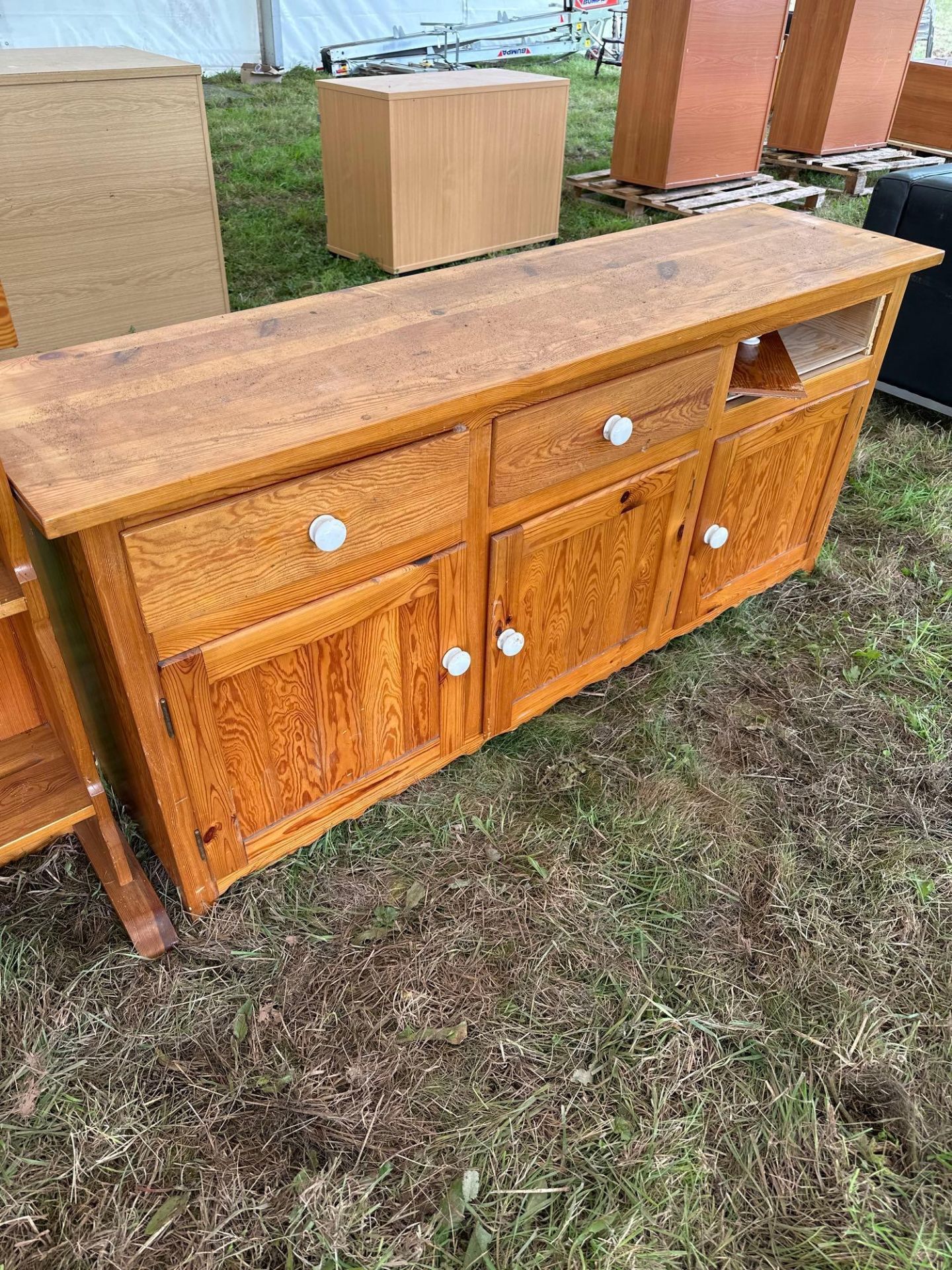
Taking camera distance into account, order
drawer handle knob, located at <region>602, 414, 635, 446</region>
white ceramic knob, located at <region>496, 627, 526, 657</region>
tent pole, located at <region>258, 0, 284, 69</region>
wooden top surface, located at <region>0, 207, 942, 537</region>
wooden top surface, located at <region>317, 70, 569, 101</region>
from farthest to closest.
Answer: tent pole, located at <region>258, 0, 284, 69</region>, wooden top surface, located at <region>317, 70, 569, 101</region>, white ceramic knob, located at <region>496, 627, 526, 657</region>, drawer handle knob, located at <region>602, 414, 635, 446</region>, wooden top surface, located at <region>0, 207, 942, 537</region>

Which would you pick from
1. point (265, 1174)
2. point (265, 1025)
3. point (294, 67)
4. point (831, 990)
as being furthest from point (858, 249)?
point (294, 67)

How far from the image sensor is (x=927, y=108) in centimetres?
661

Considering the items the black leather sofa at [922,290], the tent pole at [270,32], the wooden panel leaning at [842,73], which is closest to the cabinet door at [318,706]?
the black leather sofa at [922,290]

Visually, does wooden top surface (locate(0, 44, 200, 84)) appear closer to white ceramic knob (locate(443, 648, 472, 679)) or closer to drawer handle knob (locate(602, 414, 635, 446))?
drawer handle knob (locate(602, 414, 635, 446))

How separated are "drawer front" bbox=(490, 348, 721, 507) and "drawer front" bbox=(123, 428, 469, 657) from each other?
106 millimetres

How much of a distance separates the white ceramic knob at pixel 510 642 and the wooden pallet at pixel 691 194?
13.9 ft

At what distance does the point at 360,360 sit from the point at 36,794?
0.96 metres

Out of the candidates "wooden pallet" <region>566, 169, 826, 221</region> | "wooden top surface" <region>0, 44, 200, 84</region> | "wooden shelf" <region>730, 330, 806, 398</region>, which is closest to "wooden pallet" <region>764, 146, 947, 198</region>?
"wooden pallet" <region>566, 169, 826, 221</region>

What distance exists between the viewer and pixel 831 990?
167 cm

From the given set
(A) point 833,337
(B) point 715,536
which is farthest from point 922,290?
(B) point 715,536

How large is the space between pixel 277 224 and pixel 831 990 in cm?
499

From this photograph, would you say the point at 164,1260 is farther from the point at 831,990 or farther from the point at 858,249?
the point at 858,249

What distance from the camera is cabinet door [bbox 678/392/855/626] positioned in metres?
2.12

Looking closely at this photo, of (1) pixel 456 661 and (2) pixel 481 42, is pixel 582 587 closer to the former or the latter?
(1) pixel 456 661
